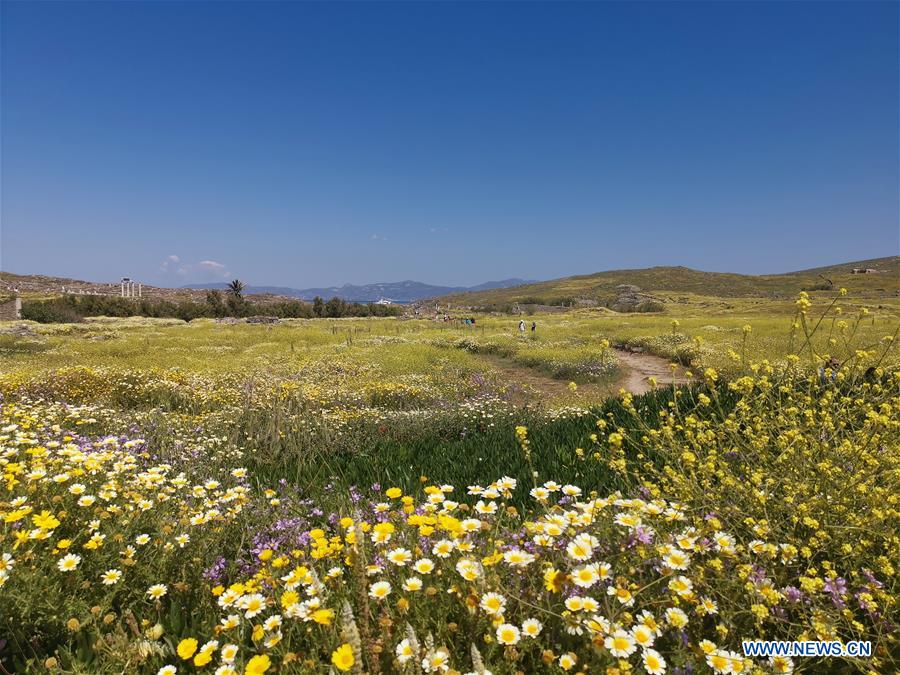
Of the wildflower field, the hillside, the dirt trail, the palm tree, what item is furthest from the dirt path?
the hillside

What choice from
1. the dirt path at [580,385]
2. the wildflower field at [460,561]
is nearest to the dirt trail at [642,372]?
the dirt path at [580,385]

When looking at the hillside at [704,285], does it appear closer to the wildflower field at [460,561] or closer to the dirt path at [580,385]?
the dirt path at [580,385]

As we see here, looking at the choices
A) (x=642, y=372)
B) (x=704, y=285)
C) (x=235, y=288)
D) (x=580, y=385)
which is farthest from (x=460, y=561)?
(x=704, y=285)

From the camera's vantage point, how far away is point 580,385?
15.4 meters

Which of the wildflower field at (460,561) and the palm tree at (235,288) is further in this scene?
the palm tree at (235,288)

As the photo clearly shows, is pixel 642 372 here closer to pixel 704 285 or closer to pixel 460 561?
pixel 460 561

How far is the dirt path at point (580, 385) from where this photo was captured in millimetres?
12820

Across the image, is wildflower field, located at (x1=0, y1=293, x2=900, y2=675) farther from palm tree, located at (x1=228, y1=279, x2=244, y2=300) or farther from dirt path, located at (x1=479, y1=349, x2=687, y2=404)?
palm tree, located at (x1=228, y1=279, x2=244, y2=300)

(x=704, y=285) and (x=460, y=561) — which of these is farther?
(x=704, y=285)

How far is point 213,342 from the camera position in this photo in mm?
23797

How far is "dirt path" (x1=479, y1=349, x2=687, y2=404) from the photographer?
12.8 meters

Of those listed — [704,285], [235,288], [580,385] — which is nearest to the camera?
[580,385]

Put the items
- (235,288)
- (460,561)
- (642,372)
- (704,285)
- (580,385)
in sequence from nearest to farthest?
(460,561)
(580,385)
(642,372)
(235,288)
(704,285)

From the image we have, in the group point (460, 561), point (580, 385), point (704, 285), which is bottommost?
point (580, 385)
